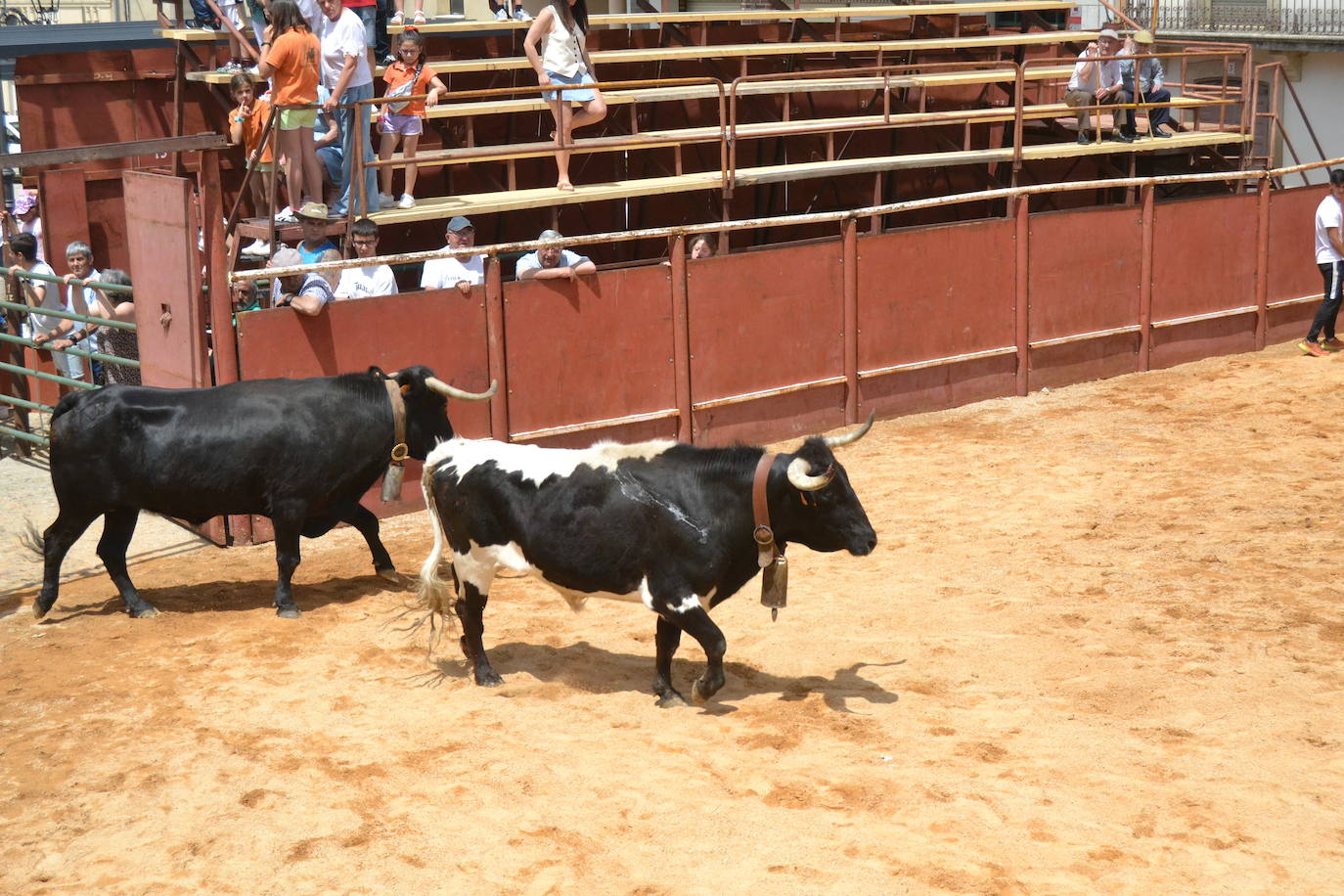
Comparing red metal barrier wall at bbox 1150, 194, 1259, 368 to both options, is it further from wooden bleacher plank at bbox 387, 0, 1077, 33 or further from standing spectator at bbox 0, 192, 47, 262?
standing spectator at bbox 0, 192, 47, 262

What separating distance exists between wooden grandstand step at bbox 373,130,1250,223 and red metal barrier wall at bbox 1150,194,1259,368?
181 centimetres

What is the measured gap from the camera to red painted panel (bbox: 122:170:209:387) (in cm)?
1002

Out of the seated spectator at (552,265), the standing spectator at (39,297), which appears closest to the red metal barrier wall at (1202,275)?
the seated spectator at (552,265)

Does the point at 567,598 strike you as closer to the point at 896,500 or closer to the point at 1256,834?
the point at 1256,834

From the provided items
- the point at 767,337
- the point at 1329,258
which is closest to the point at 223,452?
the point at 767,337

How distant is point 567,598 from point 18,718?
2.68 m

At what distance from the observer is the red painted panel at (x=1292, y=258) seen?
629 inches

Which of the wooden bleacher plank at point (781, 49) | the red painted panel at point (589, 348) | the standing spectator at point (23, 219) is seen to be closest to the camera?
the red painted panel at point (589, 348)

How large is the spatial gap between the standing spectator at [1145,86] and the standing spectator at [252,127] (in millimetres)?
9843

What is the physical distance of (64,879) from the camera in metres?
5.83

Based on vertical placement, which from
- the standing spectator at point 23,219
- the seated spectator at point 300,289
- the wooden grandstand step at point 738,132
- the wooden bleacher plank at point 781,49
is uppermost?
the wooden bleacher plank at point 781,49

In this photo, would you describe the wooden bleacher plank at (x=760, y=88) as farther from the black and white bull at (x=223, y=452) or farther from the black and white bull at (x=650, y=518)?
the black and white bull at (x=650, y=518)

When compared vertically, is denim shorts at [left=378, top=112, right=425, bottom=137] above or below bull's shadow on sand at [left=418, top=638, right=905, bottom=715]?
above

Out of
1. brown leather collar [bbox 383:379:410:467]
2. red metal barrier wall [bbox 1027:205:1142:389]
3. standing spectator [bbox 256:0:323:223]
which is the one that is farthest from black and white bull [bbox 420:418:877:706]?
red metal barrier wall [bbox 1027:205:1142:389]
